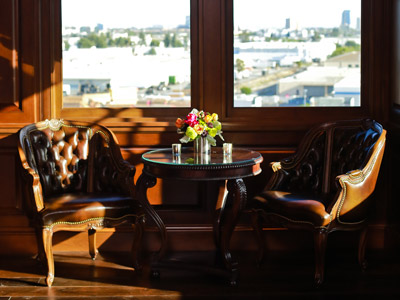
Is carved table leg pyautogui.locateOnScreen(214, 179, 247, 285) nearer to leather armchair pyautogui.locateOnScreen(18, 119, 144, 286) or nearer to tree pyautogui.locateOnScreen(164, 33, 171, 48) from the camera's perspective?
leather armchair pyautogui.locateOnScreen(18, 119, 144, 286)

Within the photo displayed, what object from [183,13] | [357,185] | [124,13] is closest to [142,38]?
[124,13]

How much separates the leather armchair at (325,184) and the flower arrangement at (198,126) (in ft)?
1.89

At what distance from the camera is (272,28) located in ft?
17.2

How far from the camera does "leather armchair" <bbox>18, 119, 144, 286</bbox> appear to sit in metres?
4.46

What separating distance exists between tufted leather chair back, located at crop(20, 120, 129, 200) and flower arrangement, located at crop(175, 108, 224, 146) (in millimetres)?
617

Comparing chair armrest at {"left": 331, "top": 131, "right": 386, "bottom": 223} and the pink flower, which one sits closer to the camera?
chair armrest at {"left": 331, "top": 131, "right": 386, "bottom": 223}

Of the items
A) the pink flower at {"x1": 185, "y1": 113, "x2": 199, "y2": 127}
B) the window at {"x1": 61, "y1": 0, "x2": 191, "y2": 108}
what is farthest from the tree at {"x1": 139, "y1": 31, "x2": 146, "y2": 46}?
the pink flower at {"x1": 185, "y1": 113, "x2": 199, "y2": 127}


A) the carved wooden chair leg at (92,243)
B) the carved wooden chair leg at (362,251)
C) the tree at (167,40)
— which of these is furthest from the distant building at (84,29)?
the carved wooden chair leg at (362,251)

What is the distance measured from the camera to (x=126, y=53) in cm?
529

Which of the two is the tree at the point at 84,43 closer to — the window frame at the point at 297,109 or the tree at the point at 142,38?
the tree at the point at 142,38

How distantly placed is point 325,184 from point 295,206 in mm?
566

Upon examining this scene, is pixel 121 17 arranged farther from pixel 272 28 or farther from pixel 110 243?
A: pixel 110 243

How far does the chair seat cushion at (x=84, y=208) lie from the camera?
4434 millimetres

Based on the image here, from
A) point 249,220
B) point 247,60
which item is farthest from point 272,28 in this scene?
point 249,220
